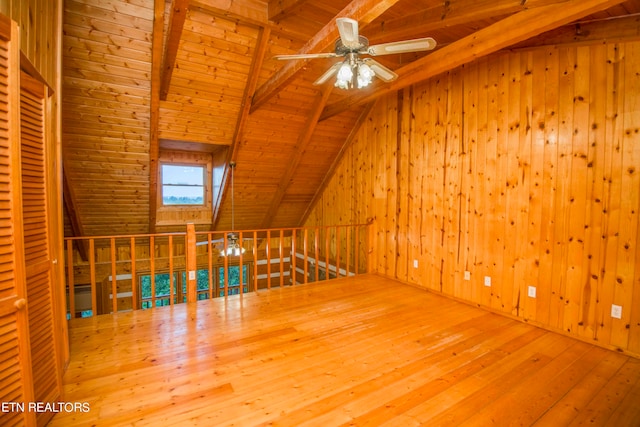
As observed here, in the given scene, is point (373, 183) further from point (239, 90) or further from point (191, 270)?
point (191, 270)

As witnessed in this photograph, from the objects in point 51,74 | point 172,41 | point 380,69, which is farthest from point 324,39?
point 51,74

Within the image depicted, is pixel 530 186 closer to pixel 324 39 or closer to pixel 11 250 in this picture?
pixel 324 39

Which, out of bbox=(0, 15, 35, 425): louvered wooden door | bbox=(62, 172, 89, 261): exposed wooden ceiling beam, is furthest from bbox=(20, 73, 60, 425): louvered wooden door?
bbox=(62, 172, 89, 261): exposed wooden ceiling beam

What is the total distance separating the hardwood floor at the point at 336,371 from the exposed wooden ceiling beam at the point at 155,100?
7.50ft

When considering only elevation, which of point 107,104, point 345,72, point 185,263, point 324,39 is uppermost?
point 324,39

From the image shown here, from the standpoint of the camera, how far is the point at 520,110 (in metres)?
3.34

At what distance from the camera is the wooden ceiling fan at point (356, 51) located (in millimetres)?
2004

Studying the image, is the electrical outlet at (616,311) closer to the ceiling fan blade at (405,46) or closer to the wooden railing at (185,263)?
the ceiling fan blade at (405,46)

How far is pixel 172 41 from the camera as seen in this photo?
3.18 meters

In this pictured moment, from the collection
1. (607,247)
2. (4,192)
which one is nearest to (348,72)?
(4,192)

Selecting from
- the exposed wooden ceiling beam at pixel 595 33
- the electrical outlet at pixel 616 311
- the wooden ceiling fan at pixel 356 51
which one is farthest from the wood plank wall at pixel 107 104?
the electrical outlet at pixel 616 311

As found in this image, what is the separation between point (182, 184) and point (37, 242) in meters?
4.32

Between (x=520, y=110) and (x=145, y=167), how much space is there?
16.7 feet

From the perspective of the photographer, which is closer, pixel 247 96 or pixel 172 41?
pixel 172 41
